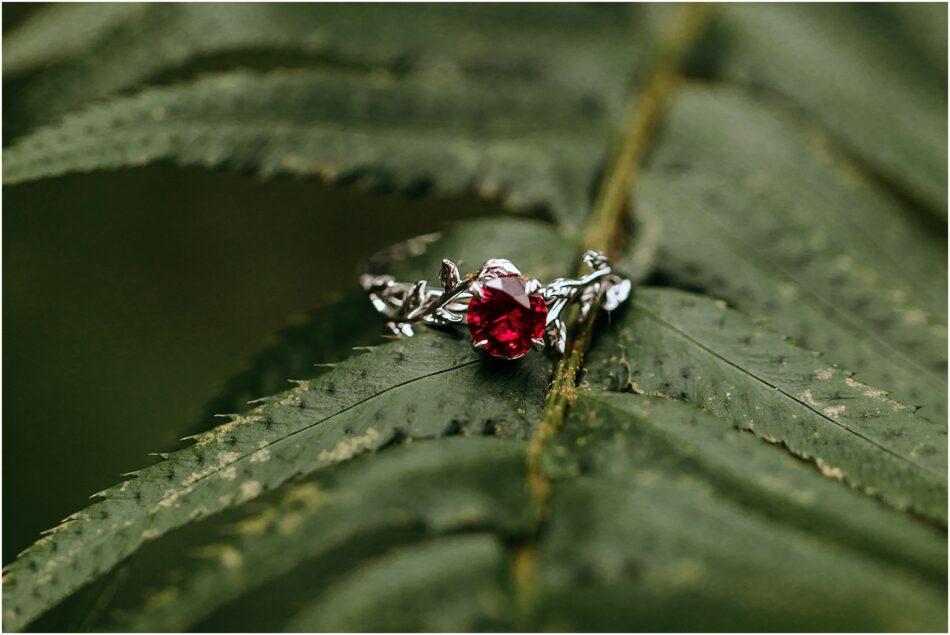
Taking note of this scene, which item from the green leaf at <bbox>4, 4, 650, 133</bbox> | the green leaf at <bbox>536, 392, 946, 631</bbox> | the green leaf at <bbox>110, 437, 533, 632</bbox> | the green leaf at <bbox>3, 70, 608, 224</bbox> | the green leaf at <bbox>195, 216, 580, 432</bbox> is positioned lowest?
the green leaf at <bbox>536, 392, 946, 631</bbox>

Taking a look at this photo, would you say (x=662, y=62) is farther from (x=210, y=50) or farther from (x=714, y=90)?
(x=210, y=50)

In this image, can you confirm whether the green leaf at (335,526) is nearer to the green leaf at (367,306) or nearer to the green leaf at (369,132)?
the green leaf at (367,306)

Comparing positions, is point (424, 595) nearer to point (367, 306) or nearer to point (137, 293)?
point (367, 306)

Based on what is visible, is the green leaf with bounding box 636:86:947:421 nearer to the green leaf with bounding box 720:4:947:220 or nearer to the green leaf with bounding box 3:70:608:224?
the green leaf with bounding box 720:4:947:220

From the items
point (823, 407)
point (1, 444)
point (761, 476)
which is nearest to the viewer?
point (761, 476)

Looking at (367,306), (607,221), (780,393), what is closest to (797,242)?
(607,221)

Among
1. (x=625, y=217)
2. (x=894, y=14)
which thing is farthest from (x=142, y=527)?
(x=894, y=14)

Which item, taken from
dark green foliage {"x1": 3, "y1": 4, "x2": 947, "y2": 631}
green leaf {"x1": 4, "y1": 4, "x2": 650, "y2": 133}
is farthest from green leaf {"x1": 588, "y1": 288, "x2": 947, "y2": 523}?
green leaf {"x1": 4, "y1": 4, "x2": 650, "y2": 133}
